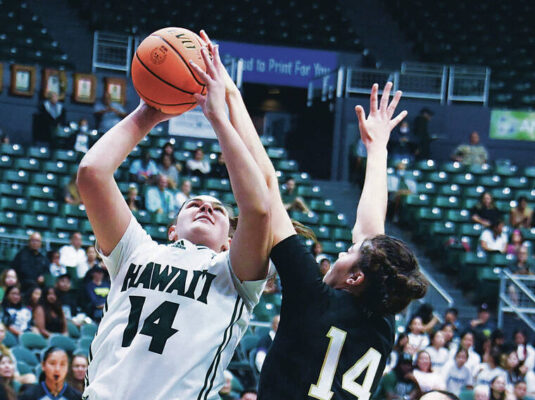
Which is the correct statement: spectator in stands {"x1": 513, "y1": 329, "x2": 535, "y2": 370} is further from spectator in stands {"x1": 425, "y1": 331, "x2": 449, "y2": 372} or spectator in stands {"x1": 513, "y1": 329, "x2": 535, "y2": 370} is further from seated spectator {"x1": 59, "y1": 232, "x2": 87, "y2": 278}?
seated spectator {"x1": 59, "y1": 232, "x2": 87, "y2": 278}

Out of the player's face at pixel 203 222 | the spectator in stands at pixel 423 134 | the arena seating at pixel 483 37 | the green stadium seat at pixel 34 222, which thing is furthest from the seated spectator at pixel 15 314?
the arena seating at pixel 483 37

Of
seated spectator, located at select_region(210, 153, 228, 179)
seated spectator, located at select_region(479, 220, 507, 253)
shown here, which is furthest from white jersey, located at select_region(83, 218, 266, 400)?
seated spectator, located at select_region(210, 153, 228, 179)

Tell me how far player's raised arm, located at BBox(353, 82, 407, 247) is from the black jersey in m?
0.45

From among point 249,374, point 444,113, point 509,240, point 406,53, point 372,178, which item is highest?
point 406,53

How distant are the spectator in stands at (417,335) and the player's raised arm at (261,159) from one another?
7275 mm

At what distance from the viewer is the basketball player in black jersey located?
2.78 metres

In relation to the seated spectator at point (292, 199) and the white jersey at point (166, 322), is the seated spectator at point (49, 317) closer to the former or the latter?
the seated spectator at point (292, 199)

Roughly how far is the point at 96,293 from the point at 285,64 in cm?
934

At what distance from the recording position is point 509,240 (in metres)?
13.5

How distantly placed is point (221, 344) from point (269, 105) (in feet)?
55.2

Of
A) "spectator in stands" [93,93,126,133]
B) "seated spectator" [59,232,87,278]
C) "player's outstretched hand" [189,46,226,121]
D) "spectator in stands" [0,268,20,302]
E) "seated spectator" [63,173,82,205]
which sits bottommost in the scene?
"spectator in stands" [0,268,20,302]

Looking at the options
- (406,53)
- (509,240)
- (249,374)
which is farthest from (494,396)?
(406,53)

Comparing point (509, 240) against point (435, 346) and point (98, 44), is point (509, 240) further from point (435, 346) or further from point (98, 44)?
point (98, 44)

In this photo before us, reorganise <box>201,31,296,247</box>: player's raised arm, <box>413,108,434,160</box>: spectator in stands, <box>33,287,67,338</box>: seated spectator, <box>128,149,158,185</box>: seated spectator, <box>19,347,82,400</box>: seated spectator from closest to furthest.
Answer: <box>201,31,296,247</box>: player's raised arm → <box>19,347,82,400</box>: seated spectator → <box>33,287,67,338</box>: seated spectator → <box>128,149,158,185</box>: seated spectator → <box>413,108,434,160</box>: spectator in stands
